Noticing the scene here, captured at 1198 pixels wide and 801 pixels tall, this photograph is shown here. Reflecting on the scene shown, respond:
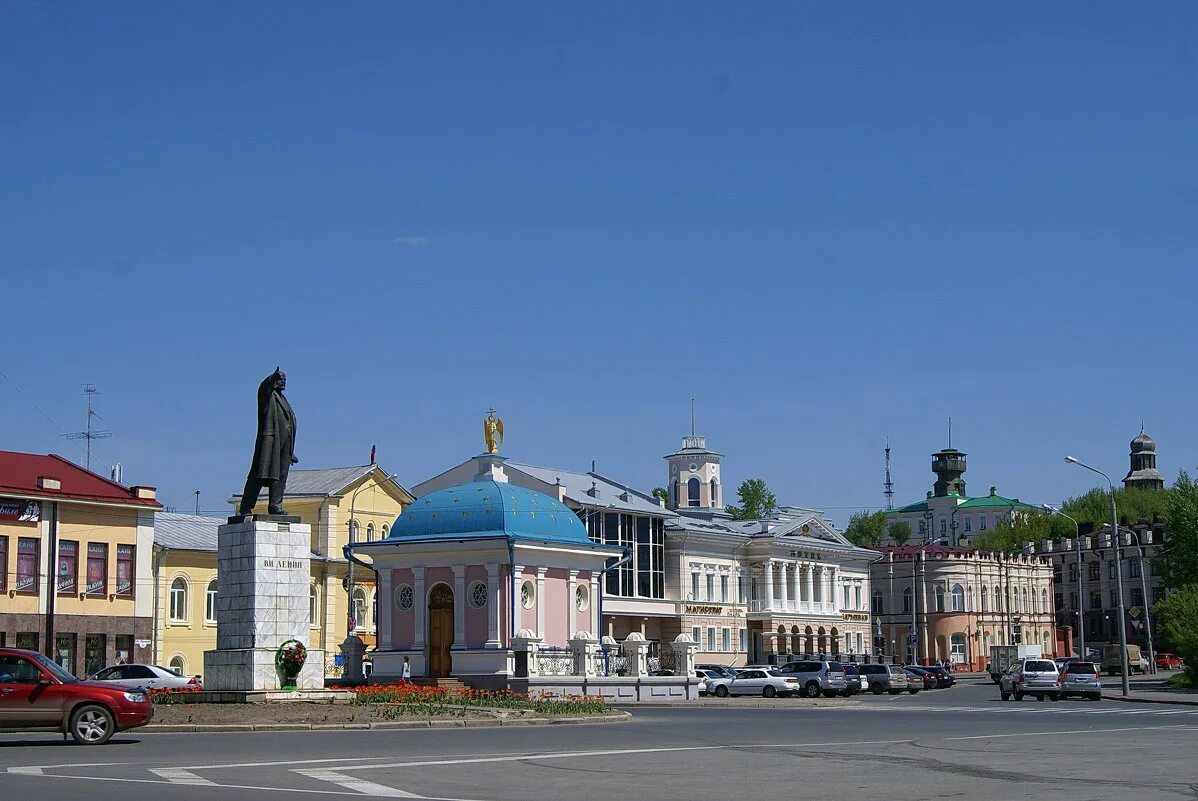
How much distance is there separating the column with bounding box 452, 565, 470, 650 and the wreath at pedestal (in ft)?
58.6

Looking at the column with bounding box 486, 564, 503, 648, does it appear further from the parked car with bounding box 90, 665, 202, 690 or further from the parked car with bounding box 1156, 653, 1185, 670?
the parked car with bounding box 1156, 653, 1185, 670

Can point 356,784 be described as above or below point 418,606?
below

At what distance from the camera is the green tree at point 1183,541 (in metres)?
83.1

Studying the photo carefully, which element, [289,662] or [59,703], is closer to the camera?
[59,703]

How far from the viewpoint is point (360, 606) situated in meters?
72.6

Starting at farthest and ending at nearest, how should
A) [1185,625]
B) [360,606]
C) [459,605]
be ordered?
1. [360,606]
2. [1185,625]
3. [459,605]

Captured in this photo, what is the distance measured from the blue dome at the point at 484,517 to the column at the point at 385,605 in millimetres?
1357

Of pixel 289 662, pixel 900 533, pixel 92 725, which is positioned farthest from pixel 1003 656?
pixel 900 533

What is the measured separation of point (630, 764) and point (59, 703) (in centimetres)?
927

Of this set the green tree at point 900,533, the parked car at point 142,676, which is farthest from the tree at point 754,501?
the parked car at point 142,676

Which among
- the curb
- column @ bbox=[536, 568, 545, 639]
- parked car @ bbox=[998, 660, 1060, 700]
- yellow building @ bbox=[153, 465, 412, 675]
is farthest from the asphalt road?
yellow building @ bbox=[153, 465, 412, 675]

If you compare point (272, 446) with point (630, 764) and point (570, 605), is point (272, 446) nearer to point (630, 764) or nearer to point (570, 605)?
point (630, 764)

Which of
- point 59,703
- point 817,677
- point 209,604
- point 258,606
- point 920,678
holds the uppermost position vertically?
point 209,604

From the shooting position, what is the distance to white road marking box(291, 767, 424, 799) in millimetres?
15516
